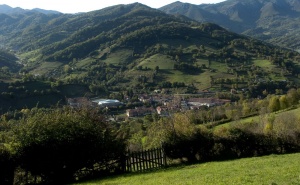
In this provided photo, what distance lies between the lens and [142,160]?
20812 mm

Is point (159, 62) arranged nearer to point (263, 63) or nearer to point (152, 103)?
point (263, 63)

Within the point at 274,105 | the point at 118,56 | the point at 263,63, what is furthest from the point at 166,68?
the point at 274,105

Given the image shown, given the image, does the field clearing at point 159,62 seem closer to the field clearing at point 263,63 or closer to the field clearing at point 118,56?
the field clearing at point 118,56

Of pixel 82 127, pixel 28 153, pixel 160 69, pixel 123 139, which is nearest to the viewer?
pixel 28 153

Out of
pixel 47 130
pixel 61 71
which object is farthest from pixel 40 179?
pixel 61 71

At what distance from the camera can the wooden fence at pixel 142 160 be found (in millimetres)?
20719

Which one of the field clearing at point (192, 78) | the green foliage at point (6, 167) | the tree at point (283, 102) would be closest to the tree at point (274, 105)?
the tree at point (283, 102)

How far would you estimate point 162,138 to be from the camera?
2195 centimetres

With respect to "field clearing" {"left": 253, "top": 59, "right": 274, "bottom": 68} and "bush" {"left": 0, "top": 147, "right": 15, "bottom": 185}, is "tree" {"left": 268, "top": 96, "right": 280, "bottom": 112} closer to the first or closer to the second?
"bush" {"left": 0, "top": 147, "right": 15, "bottom": 185}

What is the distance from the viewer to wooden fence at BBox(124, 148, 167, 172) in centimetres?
2072

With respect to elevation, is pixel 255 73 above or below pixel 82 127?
below

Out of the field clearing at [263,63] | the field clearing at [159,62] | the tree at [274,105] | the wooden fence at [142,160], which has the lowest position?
the tree at [274,105]

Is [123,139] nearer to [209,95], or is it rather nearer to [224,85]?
[209,95]

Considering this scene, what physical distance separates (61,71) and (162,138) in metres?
153
